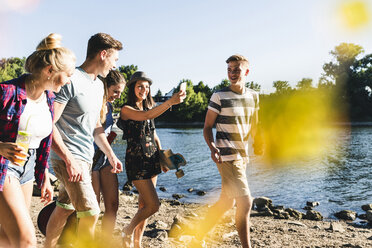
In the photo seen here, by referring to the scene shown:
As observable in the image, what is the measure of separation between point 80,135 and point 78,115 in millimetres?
190

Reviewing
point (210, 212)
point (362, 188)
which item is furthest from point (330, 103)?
point (210, 212)

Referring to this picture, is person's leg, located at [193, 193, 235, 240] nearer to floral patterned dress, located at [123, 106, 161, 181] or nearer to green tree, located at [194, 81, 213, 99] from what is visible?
floral patterned dress, located at [123, 106, 161, 181]

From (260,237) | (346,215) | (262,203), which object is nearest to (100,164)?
(260,237)

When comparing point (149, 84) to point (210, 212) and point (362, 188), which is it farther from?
point (362, 188)

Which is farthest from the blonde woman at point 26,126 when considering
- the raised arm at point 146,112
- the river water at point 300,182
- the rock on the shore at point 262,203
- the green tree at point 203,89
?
the green tree at point 203,89

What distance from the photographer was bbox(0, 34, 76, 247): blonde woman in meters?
2.32

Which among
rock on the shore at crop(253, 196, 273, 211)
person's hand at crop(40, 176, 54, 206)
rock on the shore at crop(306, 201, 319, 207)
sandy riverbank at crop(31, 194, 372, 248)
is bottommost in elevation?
rock on the shore at crop(306, 201, 319, 207)

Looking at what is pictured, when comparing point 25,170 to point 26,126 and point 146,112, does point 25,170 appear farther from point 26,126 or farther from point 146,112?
point 146,112

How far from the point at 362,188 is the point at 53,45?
14212mm

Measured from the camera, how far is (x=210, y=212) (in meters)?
4.22

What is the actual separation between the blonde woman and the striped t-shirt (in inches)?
80.3

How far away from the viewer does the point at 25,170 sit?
2559mm

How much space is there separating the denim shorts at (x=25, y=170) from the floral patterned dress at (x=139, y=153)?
132cm

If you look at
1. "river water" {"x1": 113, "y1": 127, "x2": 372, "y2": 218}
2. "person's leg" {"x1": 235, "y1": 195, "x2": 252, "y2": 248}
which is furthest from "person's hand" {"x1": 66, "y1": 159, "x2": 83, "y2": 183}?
"river water" {"x1": 113, "y1": 127, "x2": 372, "y2": 218}
